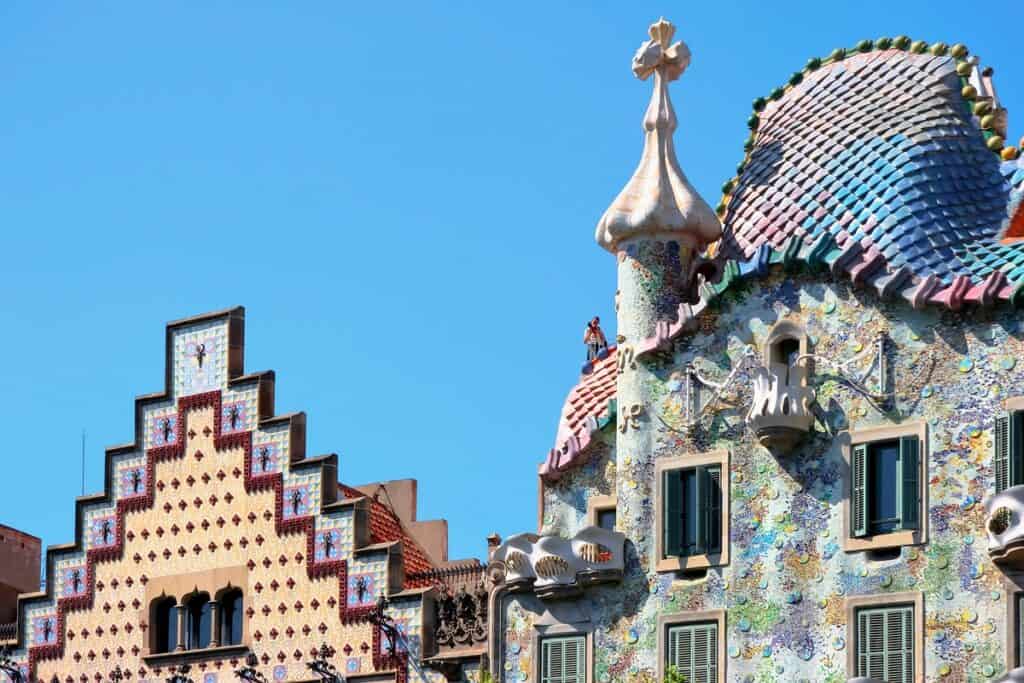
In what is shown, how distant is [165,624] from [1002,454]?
14757 mm

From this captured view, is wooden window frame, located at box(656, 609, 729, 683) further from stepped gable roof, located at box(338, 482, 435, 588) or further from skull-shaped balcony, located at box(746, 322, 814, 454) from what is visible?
stepped gable roof, located at box(338, 482, 435, 588)

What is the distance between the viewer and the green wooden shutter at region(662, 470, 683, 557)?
3900 centimetres

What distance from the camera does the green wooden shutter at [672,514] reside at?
39.0m

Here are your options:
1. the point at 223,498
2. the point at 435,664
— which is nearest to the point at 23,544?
the point at 223,498

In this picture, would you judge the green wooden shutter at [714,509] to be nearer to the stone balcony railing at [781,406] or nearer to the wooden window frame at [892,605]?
the stone balcony railing at [781,406]

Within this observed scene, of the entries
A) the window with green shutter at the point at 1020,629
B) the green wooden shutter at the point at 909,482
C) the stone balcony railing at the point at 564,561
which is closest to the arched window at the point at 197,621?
the stone balcony railing at the point at 564,561

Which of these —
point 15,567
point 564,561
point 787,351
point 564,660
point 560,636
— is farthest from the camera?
point 15,567

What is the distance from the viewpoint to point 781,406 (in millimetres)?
37906

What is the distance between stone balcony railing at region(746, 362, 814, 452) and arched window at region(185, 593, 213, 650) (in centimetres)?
1036

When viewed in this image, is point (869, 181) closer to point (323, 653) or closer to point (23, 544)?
point (323, 653)

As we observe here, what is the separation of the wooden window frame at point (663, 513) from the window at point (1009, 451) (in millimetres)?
4018

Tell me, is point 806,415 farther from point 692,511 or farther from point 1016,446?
point 1016,446

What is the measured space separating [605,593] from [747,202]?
5962mm

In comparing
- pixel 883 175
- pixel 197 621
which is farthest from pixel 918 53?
pixel 197 621
